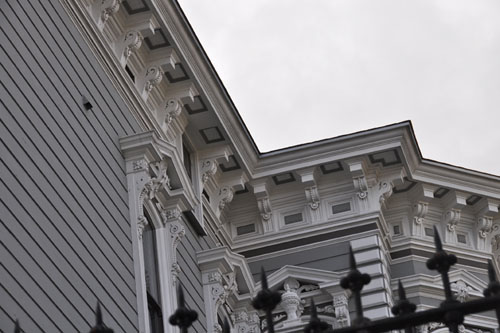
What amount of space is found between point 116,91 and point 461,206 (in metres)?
8.53

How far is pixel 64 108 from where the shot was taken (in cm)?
1336

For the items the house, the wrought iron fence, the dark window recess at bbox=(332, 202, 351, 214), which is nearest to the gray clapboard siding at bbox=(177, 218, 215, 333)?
the house

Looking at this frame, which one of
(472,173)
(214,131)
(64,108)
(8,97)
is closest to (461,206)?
(472,173)

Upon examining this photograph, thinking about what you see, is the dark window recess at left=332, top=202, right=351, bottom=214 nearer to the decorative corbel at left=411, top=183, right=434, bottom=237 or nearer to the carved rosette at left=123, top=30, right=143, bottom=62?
the decorative corbel at left=411, top=183, right=434, bottom=237

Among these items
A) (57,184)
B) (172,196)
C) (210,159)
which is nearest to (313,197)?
(210,159)

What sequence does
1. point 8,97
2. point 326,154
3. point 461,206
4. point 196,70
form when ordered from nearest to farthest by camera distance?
point 8,97, point 196,70, point 326,154, point 461,206

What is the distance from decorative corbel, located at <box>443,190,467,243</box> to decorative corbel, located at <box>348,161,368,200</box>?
1934mm

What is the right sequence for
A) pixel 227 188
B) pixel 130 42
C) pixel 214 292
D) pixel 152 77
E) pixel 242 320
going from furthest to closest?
pixel 227 188 → pixel 242 320 → pixel 214 292 → pixel 152 77 → pixel 130 42

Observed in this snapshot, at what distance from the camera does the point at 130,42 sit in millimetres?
16172

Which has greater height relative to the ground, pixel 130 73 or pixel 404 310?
pixel 130 73

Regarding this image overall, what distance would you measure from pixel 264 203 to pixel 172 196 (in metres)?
4.84

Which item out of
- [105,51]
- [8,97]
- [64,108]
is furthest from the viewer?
[105,51]

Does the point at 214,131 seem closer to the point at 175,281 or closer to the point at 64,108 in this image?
the point at 175,281

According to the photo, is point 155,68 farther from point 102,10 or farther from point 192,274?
point 192,274
